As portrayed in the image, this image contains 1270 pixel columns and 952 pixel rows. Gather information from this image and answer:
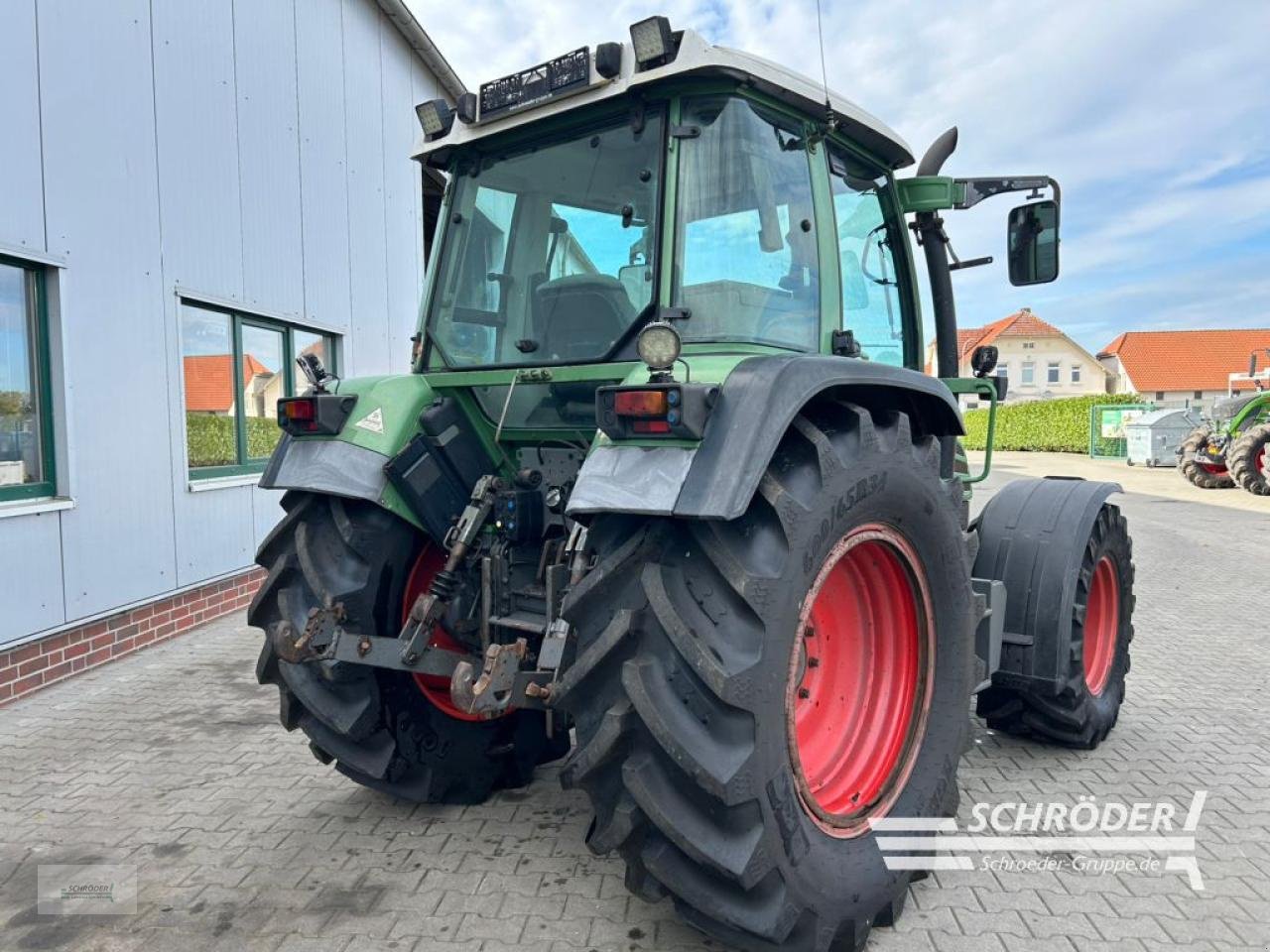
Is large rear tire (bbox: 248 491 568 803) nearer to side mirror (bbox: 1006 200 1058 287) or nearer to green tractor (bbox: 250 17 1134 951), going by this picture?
green tractor (bbox: 250 17 1134 951)

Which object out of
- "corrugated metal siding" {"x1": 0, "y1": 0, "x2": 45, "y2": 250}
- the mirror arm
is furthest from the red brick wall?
the mirror arm

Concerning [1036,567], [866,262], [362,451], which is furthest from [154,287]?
[1036,567]

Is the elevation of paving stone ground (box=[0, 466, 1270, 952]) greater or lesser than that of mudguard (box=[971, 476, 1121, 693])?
lesser

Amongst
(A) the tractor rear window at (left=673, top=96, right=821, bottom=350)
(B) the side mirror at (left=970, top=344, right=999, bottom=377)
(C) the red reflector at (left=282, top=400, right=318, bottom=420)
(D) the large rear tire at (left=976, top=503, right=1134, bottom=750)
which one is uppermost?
(A) the tractor rear window at (left=673, top=96, right=821, bottom=350)

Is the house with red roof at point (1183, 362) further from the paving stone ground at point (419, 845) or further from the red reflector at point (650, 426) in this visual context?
the red reflector at point (650, 426)

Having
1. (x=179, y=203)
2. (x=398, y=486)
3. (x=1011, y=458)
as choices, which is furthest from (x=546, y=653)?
(x=1011, y=458)

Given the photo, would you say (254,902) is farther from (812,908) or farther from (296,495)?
(812,908)

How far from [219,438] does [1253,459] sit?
16.5m

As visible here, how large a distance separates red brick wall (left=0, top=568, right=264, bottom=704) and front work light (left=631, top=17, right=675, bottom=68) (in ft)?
→ 14.4

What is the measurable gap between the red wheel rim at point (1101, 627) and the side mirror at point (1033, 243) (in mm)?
1383

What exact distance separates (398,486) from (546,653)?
0.88 meters

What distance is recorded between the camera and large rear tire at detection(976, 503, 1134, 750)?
3.49m

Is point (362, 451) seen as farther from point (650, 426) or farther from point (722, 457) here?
point (722, 457)

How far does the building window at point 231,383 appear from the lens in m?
6.05
